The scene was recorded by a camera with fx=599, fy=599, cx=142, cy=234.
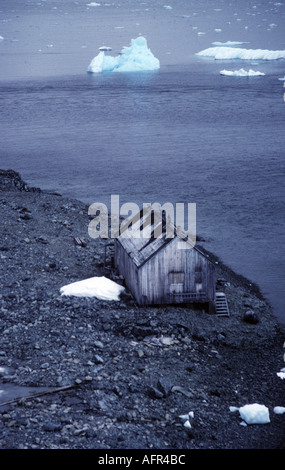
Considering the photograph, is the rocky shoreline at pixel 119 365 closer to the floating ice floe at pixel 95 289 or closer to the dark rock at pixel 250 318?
the dark rock at pixel 250 318

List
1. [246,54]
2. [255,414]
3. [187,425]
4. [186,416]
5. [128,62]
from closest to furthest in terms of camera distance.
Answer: [187,425] → [186,416] → [255,414] → [128,62] → [246,54]

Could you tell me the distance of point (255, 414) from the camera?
56.1 feet

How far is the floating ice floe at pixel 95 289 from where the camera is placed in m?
22.6

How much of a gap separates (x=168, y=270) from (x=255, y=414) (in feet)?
22.3

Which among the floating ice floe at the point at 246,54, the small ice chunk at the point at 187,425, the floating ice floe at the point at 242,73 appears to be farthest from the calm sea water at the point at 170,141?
the small ice chunk at the point at 187,425

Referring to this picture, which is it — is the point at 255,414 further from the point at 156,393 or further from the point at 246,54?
the point at 246,54

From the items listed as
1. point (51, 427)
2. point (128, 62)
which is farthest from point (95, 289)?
point (128, 62)

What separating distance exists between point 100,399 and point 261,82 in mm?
66183

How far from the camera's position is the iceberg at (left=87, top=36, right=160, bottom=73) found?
83.8 metres

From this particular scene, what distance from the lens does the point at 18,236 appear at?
28344 millimetres

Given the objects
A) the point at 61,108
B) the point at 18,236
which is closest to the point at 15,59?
the point at 61,108

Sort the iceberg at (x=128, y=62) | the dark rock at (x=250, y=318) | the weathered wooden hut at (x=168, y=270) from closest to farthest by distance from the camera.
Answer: the weathered wooden hut at (x=168, y=270)
the dark rock at (x=250, y=318)
the iceberg at (x=128, y=62)

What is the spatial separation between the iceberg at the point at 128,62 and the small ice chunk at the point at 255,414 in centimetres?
7175

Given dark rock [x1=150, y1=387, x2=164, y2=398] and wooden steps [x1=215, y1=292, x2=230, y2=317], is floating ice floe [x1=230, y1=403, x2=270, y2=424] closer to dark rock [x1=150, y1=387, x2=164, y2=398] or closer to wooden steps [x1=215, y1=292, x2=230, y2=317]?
dark rock [x1=150, y1=387, x2=164, y2=398]
